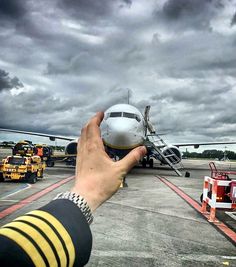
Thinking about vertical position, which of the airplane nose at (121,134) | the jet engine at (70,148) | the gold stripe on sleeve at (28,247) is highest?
the airplane nose at (121,134)

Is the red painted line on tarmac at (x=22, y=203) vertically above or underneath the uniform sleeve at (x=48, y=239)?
underneath

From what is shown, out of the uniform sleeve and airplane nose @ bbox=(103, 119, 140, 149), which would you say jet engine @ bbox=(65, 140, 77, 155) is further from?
the uniform sleeve

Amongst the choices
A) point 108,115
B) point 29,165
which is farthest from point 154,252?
point 108,115

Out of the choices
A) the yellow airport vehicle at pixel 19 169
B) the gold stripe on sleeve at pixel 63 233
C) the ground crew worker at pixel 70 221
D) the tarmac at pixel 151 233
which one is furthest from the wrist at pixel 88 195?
the yellow airport vehicle at pixel 19 169

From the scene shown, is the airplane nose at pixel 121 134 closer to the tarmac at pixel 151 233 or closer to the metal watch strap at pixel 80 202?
the tarmac at pixel 151 233

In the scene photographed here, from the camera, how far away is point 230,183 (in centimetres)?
962

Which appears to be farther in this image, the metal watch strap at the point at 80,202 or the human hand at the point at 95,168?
the human hand at the point at 95,168

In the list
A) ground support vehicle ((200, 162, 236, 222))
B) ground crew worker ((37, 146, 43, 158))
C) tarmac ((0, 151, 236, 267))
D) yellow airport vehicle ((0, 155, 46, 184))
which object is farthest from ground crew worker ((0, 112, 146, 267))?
ground crew worker ((37, 146, 43, 158))

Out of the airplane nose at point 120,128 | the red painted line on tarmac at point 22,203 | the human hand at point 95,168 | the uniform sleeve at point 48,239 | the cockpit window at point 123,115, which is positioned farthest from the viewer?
the cockpit window at point 123,115

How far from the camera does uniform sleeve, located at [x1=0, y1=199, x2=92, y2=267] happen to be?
0.90 meters

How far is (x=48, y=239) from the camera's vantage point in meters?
0.96

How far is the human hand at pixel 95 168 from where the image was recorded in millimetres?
1379

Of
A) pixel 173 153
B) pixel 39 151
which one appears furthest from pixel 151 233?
pixel 39 151

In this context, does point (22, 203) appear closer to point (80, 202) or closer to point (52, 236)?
point (80, 202)
